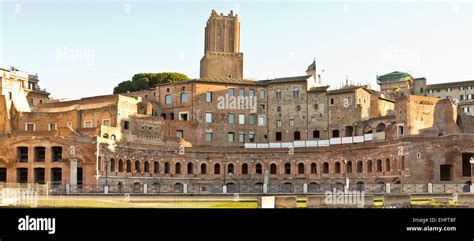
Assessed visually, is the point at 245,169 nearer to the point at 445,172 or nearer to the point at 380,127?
the point at 380,127

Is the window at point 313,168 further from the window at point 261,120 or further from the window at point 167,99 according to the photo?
the window at point 167,99

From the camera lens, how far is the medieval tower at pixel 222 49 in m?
103

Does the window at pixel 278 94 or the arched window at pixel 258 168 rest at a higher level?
the window at pixel 278 94

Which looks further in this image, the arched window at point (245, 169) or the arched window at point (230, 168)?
the arched window at point (245, 169)

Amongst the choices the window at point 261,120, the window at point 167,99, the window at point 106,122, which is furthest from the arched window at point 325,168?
the window at point 106,122

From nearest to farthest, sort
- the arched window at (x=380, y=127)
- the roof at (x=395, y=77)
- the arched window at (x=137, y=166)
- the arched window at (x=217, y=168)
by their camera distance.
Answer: the arched window at (x=137, y=166), the arched window at (x=380, y=127), the arched window at (x=217, y=168), the roof at (x=395, y=77)

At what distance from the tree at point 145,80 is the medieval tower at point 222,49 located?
10.4m

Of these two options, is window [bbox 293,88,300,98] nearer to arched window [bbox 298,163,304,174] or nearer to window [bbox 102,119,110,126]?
arched window [bbox 298,163,304,174]

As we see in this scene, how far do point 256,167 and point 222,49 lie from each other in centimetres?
2401

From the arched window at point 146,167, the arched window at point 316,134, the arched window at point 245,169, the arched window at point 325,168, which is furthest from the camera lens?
the arched window at point 316,134

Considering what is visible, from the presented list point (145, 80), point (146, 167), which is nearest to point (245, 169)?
point (146, 167)
